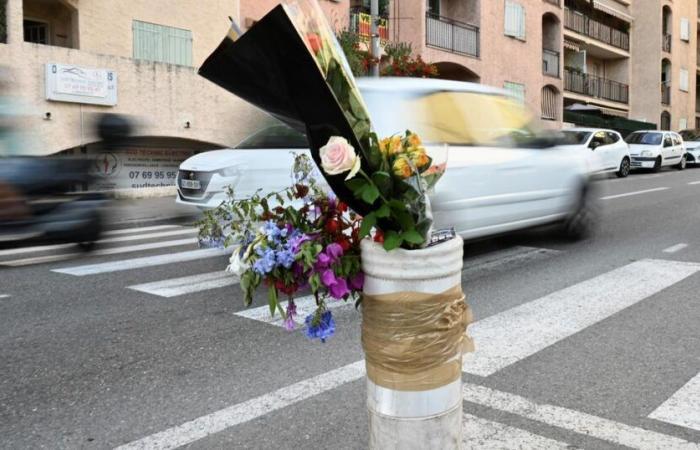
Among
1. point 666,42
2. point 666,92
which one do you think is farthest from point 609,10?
point 666,92

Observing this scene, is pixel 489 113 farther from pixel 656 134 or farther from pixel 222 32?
pixel 656 134

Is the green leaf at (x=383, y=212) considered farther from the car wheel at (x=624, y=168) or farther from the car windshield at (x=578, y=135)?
the car wheel at (x=624, y=168)

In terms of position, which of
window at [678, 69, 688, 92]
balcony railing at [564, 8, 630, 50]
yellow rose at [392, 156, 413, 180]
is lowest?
yellow rose at [392, 156, 413, 180]

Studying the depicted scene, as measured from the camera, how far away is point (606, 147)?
21.1 m

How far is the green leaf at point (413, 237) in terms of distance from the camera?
2311mm

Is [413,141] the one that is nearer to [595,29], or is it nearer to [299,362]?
[299,362]

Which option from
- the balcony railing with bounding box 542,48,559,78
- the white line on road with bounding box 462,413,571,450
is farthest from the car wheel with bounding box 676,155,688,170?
the white line on road with bounding box 462,413,571,450

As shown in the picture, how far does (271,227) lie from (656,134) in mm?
25853

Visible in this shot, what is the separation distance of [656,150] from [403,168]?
24.5 m

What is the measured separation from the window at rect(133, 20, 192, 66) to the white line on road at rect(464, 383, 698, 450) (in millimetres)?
14836

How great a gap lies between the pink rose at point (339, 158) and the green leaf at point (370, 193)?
0.08m

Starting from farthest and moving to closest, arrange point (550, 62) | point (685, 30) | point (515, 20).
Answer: point (685, 30), point (550, 62), point (515, 20)

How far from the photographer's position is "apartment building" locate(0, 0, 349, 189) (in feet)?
47.3

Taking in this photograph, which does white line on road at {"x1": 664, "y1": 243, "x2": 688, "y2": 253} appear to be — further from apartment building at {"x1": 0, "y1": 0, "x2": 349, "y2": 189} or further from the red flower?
apartment building at {"x1": 0, "y1": 0, "x2": 349, "y2": 189}
